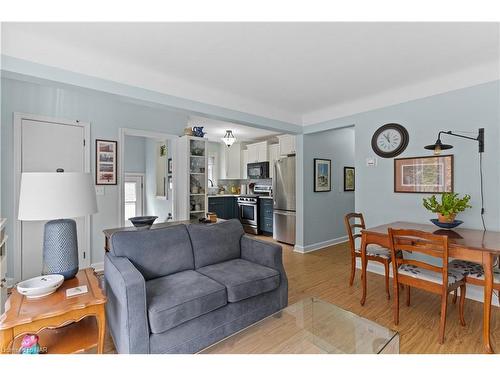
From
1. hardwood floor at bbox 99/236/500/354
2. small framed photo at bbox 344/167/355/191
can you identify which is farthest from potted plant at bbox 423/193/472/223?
small framed photo at bbox 344/167/355/191

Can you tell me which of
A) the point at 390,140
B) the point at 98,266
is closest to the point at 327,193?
the point at 390,140

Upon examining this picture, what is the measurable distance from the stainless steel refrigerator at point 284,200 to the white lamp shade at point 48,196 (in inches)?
148

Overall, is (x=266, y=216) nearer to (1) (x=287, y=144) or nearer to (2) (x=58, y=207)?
(1) (x=287, y=144)

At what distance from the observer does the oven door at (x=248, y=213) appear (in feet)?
19.6

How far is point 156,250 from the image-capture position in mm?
2152

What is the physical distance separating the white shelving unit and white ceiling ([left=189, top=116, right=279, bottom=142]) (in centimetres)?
60

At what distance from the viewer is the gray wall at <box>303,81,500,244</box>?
2613 millimetres

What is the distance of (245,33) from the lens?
78.2 inches

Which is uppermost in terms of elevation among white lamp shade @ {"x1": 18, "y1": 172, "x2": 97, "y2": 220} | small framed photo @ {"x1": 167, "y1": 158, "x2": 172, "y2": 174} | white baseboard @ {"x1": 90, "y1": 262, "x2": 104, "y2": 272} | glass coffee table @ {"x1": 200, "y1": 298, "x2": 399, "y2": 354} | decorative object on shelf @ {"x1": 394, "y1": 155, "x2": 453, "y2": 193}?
small framed photo @ {"x1": 167, "y1": 158, "x2": 172, "y2": 174}

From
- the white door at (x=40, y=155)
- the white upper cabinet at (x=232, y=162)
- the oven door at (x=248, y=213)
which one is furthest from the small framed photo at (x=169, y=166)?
the white upper cabinet at (x=232, y=162)

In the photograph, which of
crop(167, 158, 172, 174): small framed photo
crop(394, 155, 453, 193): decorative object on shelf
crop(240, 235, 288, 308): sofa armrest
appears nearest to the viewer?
crop(240, 235, 288, 308): sofa armrest

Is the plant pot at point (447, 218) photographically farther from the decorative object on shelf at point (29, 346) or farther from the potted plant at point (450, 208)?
the decorative object on shelf at point (29, 346)

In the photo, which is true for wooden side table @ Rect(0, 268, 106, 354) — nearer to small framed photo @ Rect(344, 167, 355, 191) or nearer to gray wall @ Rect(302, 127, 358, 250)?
gray wall @ Rect(302, 127, 358, 250)
